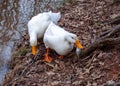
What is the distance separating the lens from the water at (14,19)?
23.7ft

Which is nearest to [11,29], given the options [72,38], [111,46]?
[72,38]

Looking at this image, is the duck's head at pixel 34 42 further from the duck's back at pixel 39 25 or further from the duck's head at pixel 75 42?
the duck's head at pixel 75 42

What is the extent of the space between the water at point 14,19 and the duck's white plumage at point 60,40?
1.18m

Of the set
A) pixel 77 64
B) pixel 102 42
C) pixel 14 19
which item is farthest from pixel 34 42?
pixel 14 19

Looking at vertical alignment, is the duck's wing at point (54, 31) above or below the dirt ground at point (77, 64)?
above

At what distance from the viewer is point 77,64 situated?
5547 millimetres

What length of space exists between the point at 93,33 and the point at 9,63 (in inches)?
66.2

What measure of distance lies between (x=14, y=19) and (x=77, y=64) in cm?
365

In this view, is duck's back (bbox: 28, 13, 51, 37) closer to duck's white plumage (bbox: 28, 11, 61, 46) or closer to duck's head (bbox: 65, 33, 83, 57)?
duck's white plumage (bbox: 28, 11, 61, 46)

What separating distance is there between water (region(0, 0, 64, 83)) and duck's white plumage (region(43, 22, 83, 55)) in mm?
1180

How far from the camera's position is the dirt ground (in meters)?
5.03

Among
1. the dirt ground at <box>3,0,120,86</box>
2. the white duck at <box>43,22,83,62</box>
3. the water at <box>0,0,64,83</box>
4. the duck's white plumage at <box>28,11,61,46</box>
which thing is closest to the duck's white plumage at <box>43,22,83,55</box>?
the white duck at <box>43,22,83,62</box>

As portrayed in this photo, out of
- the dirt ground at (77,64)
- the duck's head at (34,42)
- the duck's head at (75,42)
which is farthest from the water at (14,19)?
the duck's head at (75,42)

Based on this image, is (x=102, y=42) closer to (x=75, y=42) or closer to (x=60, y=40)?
(x=75, y=42)
